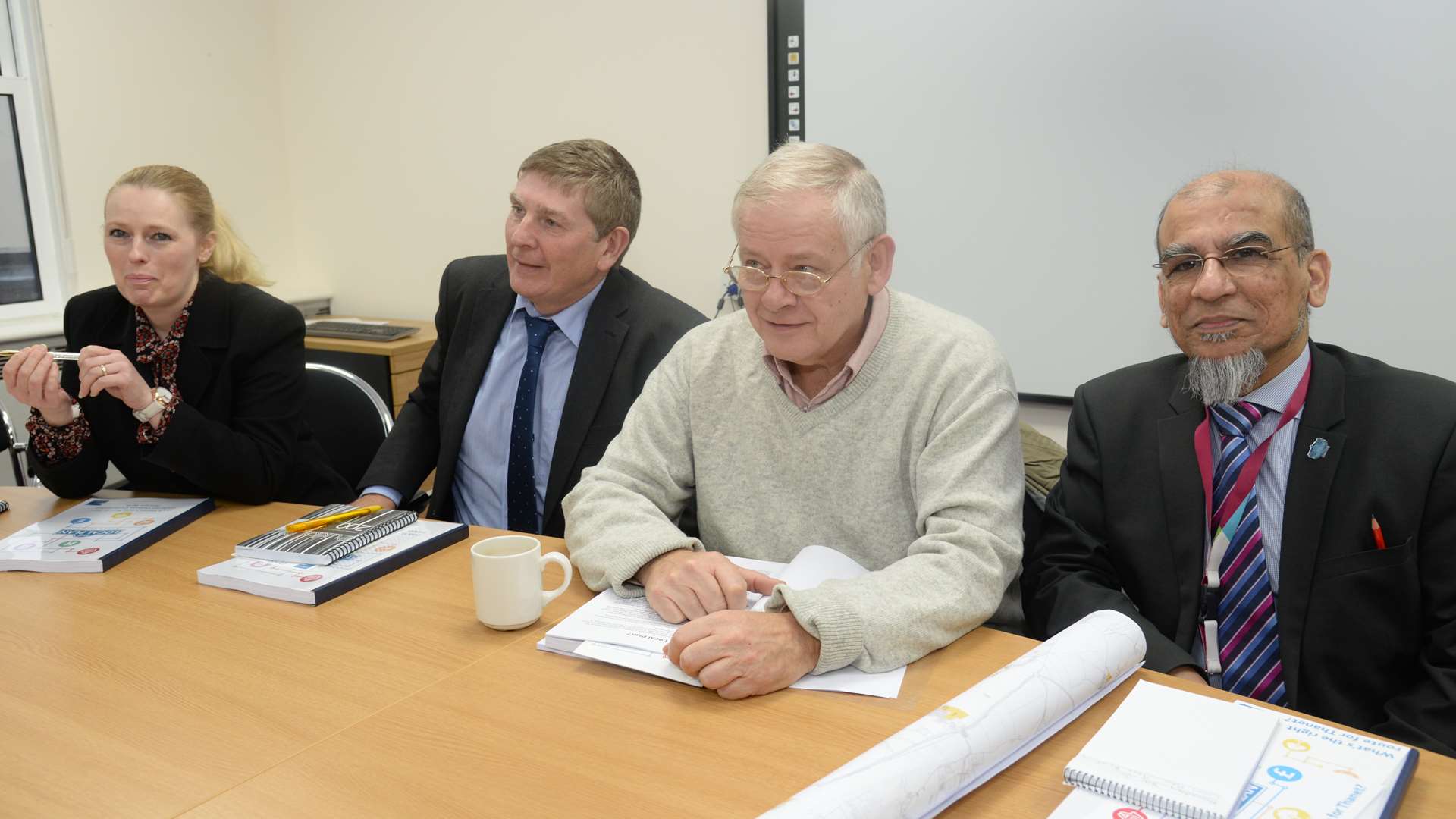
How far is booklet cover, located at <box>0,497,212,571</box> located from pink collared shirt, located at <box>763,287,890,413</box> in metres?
1.10

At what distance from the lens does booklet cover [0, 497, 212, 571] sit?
64.9 inches

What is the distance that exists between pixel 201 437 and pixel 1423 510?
2.00 meters

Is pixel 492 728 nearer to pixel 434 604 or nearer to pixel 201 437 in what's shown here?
pixel 434 604

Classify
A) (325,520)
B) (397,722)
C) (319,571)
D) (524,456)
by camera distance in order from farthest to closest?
(524,456) < (325,520) < (319,571) < (397,722)

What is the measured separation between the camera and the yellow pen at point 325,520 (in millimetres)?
1735

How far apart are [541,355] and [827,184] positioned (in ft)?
3.13

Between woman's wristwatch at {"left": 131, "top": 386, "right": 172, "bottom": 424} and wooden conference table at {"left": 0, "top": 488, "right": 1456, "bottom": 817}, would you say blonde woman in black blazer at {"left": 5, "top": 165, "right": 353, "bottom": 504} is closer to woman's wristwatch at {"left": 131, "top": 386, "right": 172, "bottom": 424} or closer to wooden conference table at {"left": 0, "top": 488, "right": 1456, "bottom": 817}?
woman's wristwatch at {"left": 131, "top": 386, "right": 172, "bottom": 424}

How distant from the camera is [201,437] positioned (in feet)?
6.28

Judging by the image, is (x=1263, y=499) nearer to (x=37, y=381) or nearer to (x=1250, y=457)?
(x=1250, y=457)

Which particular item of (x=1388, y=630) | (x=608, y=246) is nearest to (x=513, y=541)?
(x=608, y=246)

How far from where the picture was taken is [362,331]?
4098mm

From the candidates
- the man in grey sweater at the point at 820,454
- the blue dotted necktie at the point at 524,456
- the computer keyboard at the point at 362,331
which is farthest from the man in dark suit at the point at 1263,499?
the computer keyboard at the point at 362,331

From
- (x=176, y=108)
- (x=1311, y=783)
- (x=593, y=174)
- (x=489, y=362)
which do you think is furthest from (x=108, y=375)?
(x=176, y=108)

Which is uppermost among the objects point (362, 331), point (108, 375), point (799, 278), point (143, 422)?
point (799, 278)
